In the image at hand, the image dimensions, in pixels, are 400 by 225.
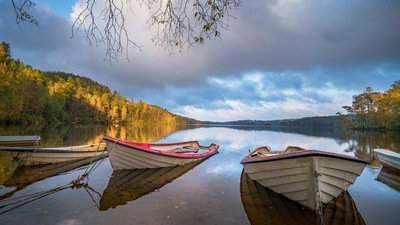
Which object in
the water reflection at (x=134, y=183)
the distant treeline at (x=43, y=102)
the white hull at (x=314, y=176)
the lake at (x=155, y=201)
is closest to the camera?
the lake at (x=155, y=201)

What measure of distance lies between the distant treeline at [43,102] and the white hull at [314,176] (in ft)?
145

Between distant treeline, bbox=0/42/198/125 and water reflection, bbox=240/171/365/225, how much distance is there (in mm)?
43389

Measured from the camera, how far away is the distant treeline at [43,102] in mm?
39344

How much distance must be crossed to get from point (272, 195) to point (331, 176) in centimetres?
202

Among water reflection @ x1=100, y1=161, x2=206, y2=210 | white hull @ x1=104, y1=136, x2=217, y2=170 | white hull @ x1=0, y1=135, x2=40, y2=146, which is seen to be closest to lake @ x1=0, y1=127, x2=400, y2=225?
water reflection @ x1=100, y1=161, x2=206, y2=210

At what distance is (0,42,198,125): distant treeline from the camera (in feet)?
129

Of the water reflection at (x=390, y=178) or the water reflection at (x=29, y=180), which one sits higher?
the water reflection at (x=29, y=180)

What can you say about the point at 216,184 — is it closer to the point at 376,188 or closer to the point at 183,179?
the point at 183,179

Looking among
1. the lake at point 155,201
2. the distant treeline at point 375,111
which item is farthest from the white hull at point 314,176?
the distant treeline at point 375,111

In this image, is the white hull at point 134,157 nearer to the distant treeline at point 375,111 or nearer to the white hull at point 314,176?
the white hull at point 314,176

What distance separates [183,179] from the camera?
9.14 m

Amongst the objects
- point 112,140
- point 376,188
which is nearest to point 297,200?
point 376,188

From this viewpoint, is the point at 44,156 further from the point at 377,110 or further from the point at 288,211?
the point at 377,110

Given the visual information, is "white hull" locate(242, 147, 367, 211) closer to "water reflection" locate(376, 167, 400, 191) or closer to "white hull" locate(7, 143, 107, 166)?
"water reflection" locate(376, 167, 400, 191)
